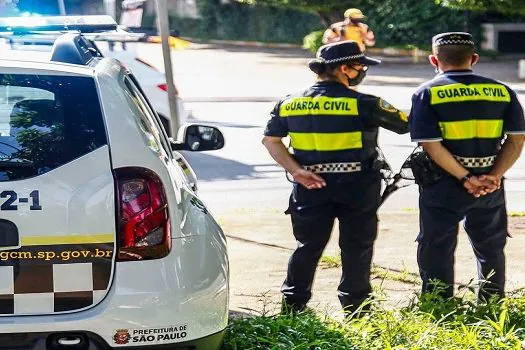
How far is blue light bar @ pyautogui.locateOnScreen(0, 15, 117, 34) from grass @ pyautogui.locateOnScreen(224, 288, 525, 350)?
155 cm

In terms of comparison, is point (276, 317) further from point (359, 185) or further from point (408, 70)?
point (408, 70)

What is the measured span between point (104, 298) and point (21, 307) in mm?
280

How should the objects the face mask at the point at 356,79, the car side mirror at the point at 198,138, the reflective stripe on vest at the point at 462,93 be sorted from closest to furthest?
→ the reflective stripe on vest at the point at 462,93, the face mask at the point at 356,79, the car side mirror at the point at 198,138

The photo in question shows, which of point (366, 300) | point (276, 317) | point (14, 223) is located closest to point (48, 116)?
point (14, 223)

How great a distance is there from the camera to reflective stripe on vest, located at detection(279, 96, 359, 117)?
5.46 m

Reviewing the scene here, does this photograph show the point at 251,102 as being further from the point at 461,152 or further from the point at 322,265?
the point at 461,152

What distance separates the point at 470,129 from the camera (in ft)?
17.9

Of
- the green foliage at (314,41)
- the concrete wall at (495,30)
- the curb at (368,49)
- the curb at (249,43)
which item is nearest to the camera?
the curb at (368,49)

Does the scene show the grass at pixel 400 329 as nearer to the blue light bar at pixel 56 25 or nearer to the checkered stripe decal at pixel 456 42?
the checkered stripe decal at pixel 456 42

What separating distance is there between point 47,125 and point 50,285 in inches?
22.2

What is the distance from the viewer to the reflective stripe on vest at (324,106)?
17.9 feet

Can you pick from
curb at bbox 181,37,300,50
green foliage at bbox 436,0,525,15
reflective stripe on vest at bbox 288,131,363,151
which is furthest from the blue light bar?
curb at bbox 181,37,300,50

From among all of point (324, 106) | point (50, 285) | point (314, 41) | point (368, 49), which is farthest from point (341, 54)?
point (314, 41)

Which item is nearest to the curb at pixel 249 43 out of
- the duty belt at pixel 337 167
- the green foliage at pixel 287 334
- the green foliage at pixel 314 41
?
the green foliage at pixel 314 41
